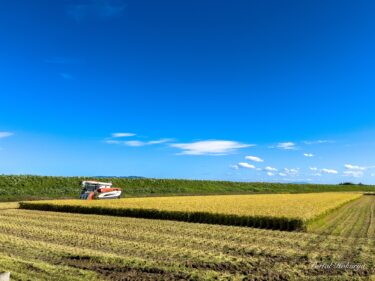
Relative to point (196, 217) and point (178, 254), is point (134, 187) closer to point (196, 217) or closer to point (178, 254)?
point (196, 217)

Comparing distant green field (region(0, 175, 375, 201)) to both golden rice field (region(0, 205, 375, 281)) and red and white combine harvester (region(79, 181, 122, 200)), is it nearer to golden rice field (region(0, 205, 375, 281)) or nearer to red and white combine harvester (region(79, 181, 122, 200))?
red and white combine harvester (region(79, 181, 122, 200))

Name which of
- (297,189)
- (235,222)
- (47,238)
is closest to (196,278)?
(47,238)

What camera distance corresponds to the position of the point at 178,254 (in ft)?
45.0

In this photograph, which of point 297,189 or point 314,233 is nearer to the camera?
point 314,233

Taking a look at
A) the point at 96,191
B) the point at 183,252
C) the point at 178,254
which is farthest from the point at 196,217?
the point at 96,191

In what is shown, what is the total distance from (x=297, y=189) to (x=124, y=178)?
2064 inches

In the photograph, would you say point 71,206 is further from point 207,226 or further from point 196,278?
point 196,278

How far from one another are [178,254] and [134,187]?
6186cm

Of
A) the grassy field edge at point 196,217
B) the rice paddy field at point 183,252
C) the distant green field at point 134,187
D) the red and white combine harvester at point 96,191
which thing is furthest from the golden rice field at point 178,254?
the distant green field at point 134,187

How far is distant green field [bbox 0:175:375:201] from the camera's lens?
55.7 meters

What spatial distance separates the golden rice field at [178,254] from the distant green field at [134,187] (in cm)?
3609

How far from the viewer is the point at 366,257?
13352mm

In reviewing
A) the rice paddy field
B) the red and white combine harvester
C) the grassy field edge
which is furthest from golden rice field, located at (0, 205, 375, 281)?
the red and white combine harvester

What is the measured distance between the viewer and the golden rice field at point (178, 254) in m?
11.1
